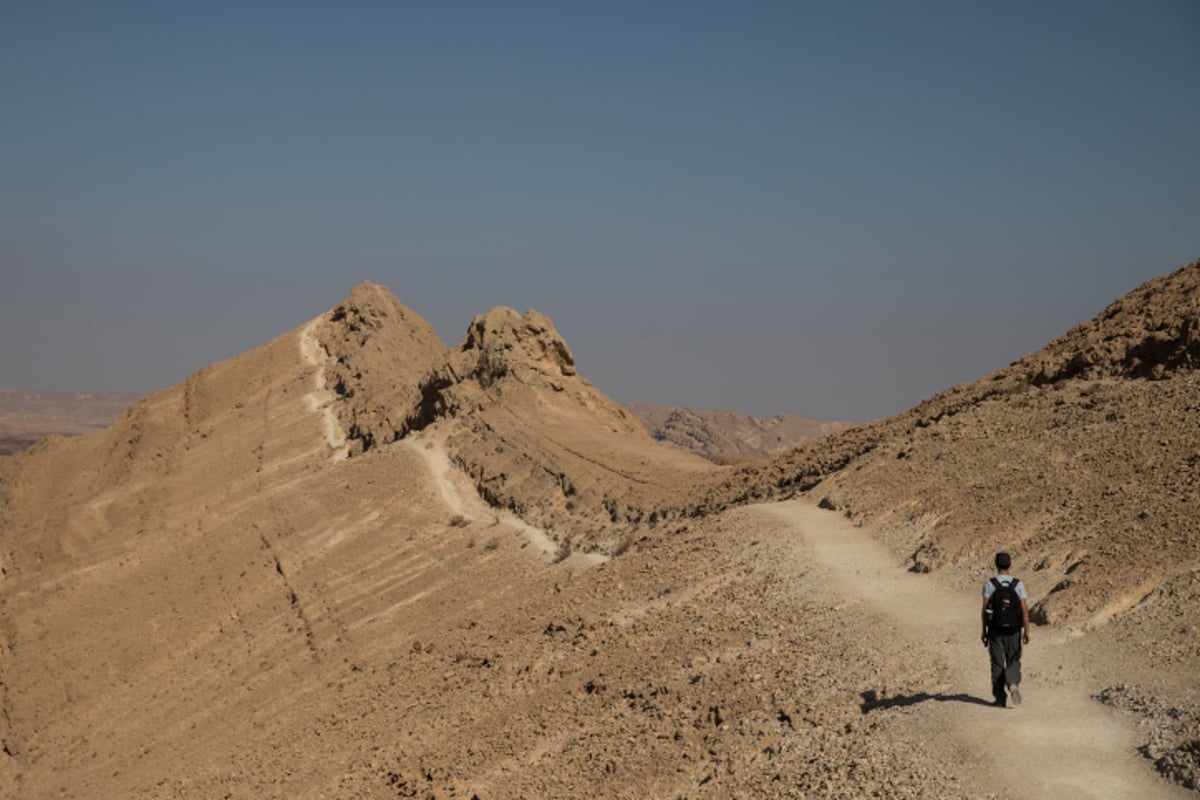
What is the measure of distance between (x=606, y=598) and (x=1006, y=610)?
6.77 meters

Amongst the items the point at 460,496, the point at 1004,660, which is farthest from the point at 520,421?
the point at 1004,660

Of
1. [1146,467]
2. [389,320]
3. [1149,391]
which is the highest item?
[389,320]

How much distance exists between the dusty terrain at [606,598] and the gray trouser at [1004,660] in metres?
0.19

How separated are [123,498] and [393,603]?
38.0 ft

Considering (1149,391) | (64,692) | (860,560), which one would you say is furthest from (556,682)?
(64,692)

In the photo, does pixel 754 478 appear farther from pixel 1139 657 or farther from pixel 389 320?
pixel 389 320

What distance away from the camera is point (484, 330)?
1074 inches

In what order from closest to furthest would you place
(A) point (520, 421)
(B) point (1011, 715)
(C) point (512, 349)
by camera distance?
(B) point (1011, 715)
(A) point (520, 421)
(C) point (512, 349)

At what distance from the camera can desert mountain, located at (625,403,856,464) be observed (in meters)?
80.9

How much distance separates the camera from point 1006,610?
318 inches

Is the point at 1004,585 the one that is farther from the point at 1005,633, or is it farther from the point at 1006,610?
the point at 1005,633

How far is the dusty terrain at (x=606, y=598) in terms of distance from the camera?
835cm

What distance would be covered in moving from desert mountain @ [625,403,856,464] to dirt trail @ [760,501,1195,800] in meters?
66.1

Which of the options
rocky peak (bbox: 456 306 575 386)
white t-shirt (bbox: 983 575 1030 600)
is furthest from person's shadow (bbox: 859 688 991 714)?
rocky peak (bbox: 456 306 575 386)
